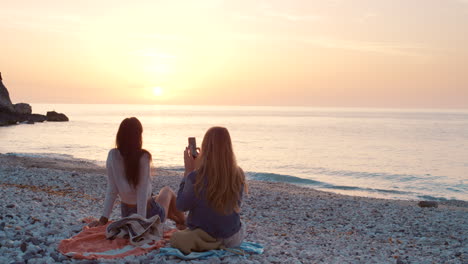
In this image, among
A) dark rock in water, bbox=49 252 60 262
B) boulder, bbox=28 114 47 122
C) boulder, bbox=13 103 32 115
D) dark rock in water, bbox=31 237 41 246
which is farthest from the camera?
boulder, bbox=28 114 47 122

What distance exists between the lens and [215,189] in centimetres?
610

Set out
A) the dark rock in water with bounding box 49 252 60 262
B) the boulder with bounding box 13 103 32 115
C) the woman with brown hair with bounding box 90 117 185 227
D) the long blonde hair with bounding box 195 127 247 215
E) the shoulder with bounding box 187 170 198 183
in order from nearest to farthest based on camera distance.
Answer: the long blonde hair with bounding box 195 127 247 215, the dark rock in water with bounding box 49 252 60 262, the shoulder with bounding box 187 170 198 183, the woman with brown hair with bounding box 90 117 185 227, the boulder with bounding box 13 103 32 115

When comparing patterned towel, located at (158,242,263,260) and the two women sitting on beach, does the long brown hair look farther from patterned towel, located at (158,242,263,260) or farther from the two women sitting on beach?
patterned towel, located at (158,242,263,260)

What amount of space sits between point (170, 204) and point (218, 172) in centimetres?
229

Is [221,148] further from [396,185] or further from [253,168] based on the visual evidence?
[253,168]

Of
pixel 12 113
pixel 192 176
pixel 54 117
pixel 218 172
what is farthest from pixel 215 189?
pixel 54 117

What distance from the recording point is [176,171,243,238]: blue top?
6293mm

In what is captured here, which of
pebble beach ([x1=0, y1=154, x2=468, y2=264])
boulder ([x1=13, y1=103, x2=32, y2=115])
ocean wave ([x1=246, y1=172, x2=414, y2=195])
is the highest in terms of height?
boulder ([x1=13, y1=103, x2=32, y2=115])

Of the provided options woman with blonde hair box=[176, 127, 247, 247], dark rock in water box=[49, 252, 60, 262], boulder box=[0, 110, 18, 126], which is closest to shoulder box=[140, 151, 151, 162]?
woman with blonde hair box=[176, 127, 247, 247]

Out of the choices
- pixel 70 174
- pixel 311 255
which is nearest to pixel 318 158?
pixel 70 174

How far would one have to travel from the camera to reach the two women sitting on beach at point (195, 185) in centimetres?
600

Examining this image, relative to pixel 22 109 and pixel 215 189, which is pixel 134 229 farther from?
pixel 22 109

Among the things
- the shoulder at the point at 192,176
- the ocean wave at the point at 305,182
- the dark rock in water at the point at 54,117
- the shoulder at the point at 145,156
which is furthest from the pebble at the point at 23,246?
the dark rock in water at the point at 54,117

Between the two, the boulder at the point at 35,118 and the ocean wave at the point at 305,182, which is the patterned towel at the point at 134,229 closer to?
the ocean wave at the point at 305,182
